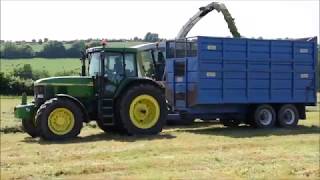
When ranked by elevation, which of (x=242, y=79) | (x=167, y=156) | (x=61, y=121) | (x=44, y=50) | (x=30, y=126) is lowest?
(x=167, y=156)

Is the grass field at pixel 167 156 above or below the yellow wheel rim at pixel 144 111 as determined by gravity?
below

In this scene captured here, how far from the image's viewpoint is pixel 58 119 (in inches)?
603

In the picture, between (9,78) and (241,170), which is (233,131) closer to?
(241,170)

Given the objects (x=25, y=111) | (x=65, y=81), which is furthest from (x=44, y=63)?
→ (x=25, y=111)

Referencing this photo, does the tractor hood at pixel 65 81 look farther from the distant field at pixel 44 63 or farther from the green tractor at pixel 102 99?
the distant field at pixel 44 63

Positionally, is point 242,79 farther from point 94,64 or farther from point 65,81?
point 65,81

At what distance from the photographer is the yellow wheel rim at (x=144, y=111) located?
646 inches

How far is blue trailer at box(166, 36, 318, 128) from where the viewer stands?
18094mm

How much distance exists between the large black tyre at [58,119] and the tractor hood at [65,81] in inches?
24.8

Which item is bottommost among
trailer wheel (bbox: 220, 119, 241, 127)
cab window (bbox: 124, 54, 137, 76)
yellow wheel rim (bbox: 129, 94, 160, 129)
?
trailer wheel (bbox: 220, 119, 241, 127)

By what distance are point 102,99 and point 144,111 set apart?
4.20 feet

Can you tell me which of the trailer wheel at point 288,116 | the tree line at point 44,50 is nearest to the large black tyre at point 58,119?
the trailer wheel at point 288,116

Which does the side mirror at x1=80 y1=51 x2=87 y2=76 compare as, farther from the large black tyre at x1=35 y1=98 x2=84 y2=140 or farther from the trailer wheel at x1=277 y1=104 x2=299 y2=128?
the trailer wheel at x1=277 y1=104 x2=299 y2=128

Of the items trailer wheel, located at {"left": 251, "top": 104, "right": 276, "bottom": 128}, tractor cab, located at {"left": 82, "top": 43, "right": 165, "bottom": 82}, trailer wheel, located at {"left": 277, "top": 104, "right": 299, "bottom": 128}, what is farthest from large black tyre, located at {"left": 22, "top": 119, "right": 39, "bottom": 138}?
trailer wheel, located at {"left": 277, "top": 104, "right": 299, "bottom": 128}
